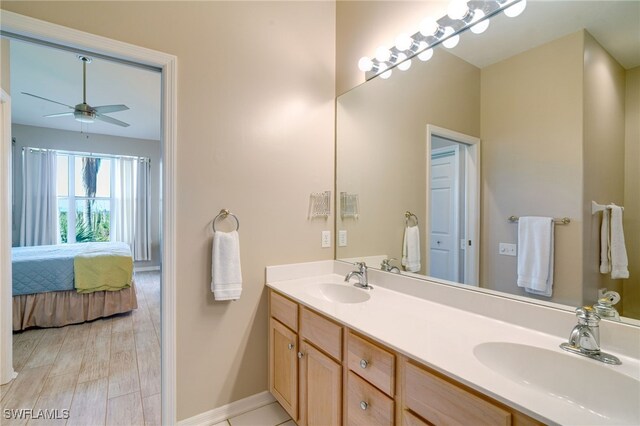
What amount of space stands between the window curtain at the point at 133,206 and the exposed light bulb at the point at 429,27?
5.38 metres

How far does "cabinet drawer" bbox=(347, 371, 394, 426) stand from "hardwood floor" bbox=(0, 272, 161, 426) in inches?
51.4

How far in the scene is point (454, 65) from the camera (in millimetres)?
1452

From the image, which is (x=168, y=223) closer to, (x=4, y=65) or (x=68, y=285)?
(x=4, y=65)

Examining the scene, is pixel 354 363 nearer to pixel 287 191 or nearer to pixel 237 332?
pixel 237 332

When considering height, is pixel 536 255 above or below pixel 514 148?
below

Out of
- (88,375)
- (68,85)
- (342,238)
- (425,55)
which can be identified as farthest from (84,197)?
(425,55)

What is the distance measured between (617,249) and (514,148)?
498mm

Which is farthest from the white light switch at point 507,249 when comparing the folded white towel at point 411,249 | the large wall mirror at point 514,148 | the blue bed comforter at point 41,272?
the blue bed comforter at point 41,272

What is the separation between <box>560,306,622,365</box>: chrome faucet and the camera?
2.78 ft

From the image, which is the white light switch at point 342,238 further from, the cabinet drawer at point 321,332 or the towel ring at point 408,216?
the cabinet drawer at point 321,332

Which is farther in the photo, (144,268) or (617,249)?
(144,268)

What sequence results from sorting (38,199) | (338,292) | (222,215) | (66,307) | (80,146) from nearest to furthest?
(222,215), (338,292), (66,307), (38,199), (80,146)

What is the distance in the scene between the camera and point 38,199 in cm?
428

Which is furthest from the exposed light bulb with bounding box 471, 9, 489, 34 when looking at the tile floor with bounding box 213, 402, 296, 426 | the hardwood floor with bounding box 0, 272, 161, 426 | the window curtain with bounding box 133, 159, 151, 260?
the window curtain with bounding box 133, 159, 151, 260
